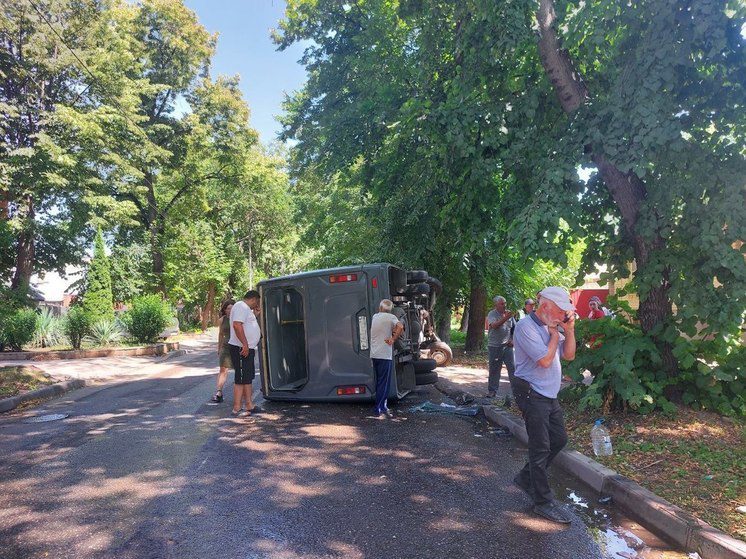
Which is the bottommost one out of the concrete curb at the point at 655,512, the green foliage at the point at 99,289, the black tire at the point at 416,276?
the concrete curb at the point at 655,512

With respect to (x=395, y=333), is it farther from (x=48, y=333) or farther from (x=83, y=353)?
(x=48, y=333)

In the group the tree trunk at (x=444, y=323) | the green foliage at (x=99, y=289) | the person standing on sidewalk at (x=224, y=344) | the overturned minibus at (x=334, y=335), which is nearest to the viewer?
the overturned minibus at (x=334, y=335)

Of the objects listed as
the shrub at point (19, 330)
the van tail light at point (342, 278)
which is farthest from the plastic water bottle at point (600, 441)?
the shrub at point (19, 330)

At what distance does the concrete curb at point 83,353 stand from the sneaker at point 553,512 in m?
17.0

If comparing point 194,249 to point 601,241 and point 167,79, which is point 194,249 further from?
point 601,241

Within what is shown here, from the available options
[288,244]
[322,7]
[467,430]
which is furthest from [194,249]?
[467,430]

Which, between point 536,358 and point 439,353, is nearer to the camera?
point 536,358

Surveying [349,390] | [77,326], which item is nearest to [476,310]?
[349,390]

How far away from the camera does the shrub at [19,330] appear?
58.2 ft

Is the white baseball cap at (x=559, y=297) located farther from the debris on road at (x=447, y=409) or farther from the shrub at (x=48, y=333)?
the shrub at (x=48, y=333)

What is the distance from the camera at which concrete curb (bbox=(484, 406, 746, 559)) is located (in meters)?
3.74

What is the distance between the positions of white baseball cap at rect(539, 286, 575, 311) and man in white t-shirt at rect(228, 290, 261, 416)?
5.21 metres

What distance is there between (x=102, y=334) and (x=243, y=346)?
14029mm

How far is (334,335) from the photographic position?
9.12 m
